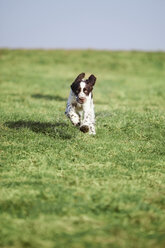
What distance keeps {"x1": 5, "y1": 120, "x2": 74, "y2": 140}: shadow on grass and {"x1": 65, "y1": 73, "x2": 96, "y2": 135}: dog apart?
18.2 inches

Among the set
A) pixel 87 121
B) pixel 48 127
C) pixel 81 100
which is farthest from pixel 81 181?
pixel 48 127

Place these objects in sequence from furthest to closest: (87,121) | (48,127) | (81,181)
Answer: (48,127)
(87,121)
(81,181)

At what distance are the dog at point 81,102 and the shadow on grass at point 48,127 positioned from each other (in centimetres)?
46

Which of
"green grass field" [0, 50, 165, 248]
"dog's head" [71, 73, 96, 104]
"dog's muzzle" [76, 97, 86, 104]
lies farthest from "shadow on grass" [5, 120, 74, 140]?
"dog's head" [71, 73, 96, 104]

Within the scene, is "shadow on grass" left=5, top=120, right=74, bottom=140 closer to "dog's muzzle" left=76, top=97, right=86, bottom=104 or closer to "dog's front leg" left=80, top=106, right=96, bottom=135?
"dog's front leg" left=80, top=106, right=96, bottom=135

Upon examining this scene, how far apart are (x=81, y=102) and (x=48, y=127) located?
1523mm

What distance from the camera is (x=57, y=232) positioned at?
3.73m

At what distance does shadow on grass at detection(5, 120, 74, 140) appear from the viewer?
8279 mm

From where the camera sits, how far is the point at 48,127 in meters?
8.95

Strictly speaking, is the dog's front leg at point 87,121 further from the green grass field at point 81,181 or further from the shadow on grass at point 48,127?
the shadow on grass at point 48,127

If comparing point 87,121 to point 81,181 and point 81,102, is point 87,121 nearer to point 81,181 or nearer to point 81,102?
point 81,102

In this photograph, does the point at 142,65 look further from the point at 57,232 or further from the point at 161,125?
the point at 57,232

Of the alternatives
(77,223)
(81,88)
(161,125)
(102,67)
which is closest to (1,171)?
(77,223)

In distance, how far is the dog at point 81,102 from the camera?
7.69 metres
